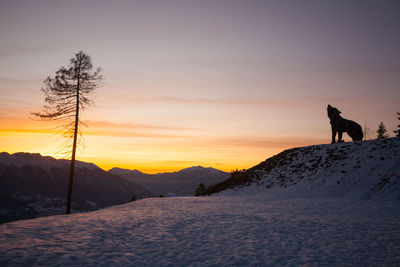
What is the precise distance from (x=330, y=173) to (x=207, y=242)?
71.9ft

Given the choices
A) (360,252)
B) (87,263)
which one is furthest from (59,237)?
(360,252)

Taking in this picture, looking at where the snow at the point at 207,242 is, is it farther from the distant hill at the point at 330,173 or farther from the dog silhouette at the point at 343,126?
the dog silhouette at the point at 343,126

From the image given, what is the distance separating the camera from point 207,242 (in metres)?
8.75

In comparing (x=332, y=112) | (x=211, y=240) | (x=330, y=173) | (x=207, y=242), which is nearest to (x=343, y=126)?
(x=332, y=112)

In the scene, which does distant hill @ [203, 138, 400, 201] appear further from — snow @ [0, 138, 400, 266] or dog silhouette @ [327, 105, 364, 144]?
snow @ [0, 138, 400, 266]

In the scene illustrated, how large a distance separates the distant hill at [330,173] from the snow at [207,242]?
395 inches

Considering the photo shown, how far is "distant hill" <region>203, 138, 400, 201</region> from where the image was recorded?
21297mm

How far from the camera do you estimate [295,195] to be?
2388 centimetres

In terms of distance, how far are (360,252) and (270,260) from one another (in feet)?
9.28

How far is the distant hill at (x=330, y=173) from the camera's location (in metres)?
21.3

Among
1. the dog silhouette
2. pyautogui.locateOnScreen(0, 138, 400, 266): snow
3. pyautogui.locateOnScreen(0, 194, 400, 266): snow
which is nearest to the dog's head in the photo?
the dog silhouette

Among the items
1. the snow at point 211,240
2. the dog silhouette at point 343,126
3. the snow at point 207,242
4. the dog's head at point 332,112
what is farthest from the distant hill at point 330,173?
the snow at point 207,242

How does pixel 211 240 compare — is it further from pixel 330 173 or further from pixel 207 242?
pixel 330 173

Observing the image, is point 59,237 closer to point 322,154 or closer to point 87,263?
Answer: point 87,263
